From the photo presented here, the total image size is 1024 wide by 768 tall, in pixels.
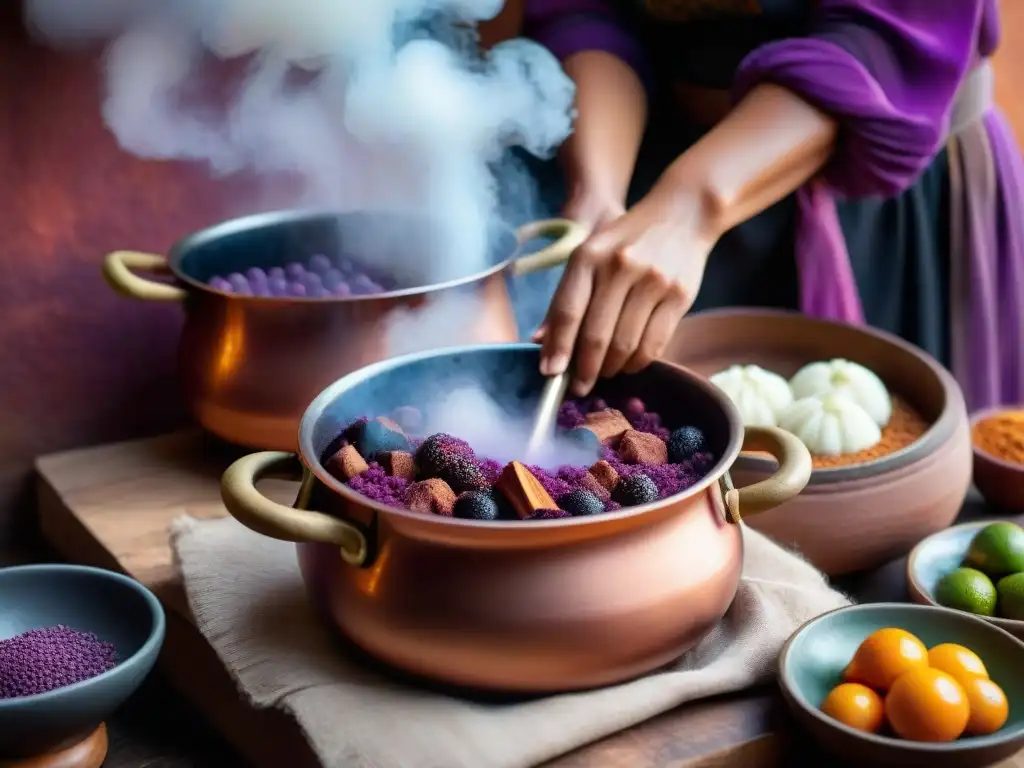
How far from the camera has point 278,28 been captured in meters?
1.66

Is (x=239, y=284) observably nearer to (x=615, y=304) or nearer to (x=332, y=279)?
(x=332, y=279)

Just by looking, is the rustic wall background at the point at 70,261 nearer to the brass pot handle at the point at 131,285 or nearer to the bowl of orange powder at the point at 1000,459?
the brass pot handle at the point at 131,285

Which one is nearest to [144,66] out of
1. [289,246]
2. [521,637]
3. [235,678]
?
[289,246]

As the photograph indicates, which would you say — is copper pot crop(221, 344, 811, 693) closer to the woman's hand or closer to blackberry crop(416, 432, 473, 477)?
blackberry crop(416, 432, 473, 477)

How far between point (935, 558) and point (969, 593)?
0.11 metres

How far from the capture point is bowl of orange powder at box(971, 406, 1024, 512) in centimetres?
156

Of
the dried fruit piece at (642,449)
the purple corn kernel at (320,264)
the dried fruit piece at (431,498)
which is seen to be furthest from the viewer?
the purple corn kernel at (320,264)

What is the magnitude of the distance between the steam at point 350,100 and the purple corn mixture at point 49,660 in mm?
498

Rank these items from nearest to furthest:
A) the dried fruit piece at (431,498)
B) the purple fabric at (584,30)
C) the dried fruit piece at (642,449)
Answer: the dried fruit piece at (431,498) < the dried fruit piece at (642,449) < the purple fabric at (584,30)

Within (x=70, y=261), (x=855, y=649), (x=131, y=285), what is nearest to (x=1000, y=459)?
(x=855, y=649)

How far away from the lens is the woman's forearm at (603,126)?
1807 mm

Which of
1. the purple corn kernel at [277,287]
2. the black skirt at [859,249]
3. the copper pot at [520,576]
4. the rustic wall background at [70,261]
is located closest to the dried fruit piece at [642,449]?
the copper pot at [520,576]

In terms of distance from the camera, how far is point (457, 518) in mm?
1006

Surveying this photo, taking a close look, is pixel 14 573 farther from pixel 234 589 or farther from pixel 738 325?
pixel 738 325
